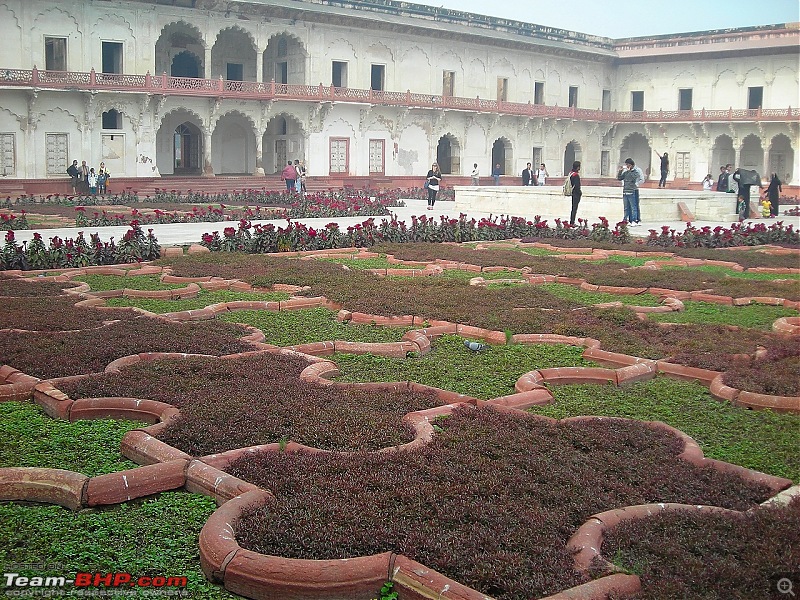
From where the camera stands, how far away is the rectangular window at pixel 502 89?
122 ft

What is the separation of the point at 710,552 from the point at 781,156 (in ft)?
123

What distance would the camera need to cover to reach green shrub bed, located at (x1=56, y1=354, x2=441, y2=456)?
394 cm

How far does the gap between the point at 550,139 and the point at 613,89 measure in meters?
5.18

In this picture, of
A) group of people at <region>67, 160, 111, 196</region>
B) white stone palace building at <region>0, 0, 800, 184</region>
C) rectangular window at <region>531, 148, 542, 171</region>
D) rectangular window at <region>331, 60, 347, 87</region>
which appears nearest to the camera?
group of people at <region>67, 160, 111, 196</region>

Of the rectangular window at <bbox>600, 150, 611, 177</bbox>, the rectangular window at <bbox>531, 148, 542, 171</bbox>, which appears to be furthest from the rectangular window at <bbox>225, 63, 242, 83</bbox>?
the rectangular window at <bbox>600, 150, 611, 177</bbox>

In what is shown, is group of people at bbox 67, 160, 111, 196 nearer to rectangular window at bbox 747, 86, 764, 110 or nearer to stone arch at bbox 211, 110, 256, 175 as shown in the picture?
stone arch at bbox 211, 110, 256, 175

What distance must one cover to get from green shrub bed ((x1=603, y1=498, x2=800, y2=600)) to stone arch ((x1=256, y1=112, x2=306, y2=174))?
93.5 ft

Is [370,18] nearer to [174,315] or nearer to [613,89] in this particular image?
[613,89]

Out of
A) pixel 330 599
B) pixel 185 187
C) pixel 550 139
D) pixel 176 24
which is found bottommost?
pixel 330 599

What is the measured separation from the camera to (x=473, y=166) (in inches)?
1415

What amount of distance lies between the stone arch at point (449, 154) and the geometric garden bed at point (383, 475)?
3095 centimetres

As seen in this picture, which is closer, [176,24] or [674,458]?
[674,458]

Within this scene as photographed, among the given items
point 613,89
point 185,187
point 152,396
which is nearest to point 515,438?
point 152,396

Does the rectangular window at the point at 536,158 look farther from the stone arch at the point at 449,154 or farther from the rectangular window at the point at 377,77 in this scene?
the rectangular window at the point at 377,77
